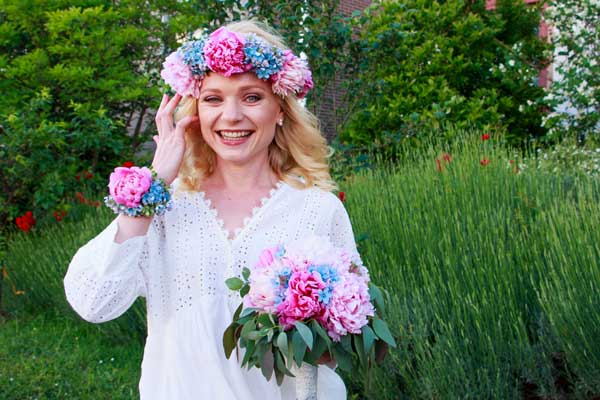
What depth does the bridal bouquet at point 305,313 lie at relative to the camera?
60.6 inches

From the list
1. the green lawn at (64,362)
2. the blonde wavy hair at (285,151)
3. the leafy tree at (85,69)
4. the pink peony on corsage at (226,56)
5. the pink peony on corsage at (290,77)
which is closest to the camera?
the pink peony on corsage at (226,56)

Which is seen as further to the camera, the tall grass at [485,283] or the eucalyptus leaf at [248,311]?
the tall grass at [485,283]

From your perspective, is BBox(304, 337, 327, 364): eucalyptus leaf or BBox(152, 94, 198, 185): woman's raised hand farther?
BBox(152, 94, 198, 185): woman's raised hand

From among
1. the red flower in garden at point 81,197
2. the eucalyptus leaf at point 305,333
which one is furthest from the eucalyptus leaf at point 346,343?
the red flower in garden at point 81,197

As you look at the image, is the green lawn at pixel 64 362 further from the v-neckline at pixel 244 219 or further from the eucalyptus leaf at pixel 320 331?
the eucalyptus leaf at pixel 320 331

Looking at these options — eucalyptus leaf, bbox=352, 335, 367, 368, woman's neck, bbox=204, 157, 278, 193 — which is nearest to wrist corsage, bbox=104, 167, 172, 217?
woman's neck, bbox=204, 157, 278, 193

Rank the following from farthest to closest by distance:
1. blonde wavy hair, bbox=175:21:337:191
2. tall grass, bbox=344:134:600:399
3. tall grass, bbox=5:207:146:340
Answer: tall grass, bbox=5:207:146:340 < tall grass, bbox=344:134:600:399 < blonde wavy hair, bbox=175:21:337:191

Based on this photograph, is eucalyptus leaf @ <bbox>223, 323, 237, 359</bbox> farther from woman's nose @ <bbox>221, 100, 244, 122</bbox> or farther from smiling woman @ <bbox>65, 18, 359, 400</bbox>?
woman's nose @ <bbox>221, 100, 244, 122</bbox>

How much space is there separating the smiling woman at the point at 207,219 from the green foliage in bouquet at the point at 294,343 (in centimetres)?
27

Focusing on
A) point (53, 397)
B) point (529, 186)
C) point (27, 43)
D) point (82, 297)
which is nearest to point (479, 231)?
point (529, 186)

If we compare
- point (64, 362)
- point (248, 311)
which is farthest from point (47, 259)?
point (248, 311)

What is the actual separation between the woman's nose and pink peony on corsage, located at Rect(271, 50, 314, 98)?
0.50 ft

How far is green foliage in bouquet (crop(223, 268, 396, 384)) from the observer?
1.51 metres

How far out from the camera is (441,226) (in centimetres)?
404
